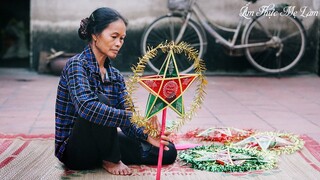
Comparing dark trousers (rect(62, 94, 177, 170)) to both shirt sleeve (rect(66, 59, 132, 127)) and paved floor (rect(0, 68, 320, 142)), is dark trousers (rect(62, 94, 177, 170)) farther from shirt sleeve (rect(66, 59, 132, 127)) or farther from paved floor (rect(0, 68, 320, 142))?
paved floor (rect(0, 68, 320, 142))

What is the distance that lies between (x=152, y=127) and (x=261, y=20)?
5.05m

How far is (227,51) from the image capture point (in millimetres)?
7727

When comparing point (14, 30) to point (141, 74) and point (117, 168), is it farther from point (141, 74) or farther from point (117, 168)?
point (141, 74)

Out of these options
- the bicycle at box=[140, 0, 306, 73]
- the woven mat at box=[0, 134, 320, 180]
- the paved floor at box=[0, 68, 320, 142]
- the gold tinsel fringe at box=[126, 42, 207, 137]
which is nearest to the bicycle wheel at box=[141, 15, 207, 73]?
the bicycle at box=[140, 0, 306, 73]

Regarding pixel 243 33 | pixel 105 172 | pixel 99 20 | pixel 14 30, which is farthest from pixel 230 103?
pixel 14 30

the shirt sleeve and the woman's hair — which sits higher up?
the woman's hair

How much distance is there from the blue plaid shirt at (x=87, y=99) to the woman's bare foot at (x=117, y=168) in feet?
0.60

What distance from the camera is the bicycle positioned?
7520mm

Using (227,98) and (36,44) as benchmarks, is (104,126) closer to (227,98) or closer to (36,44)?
(227,98)

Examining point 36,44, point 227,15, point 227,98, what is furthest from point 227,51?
point 36,44

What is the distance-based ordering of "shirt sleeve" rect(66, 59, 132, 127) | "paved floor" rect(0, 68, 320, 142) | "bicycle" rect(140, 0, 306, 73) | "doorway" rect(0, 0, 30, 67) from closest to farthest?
1. "shirt sleeve" rect(66, 59, 132, 127)
2. "paved floor" rect(0, 68, 320, 142)
3. "bicycle" rect(140, 0, 306, 73)
4. "doorway" rect(0, 0, 30, 67)

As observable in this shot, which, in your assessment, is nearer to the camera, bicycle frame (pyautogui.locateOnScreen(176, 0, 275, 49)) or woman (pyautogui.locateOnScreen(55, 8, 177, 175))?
woman (pyautogui.locateOnScreen(55, 8, 177, 175))

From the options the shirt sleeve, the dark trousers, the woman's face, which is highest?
the woman's face

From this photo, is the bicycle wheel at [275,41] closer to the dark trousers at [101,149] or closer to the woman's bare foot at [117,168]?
the dark trousers at [101,149]
